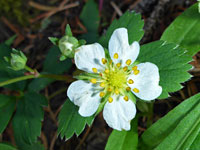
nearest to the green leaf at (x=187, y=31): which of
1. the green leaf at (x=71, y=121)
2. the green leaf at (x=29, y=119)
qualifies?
the green leaf at (x=71, y=121)

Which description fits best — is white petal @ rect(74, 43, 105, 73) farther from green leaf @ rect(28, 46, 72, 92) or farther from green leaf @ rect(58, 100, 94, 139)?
green leaf @ rect(28, 46, 72, 92)

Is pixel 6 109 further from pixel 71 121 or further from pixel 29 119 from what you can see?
pixel 71 121

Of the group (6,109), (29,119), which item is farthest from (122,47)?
(6,109)

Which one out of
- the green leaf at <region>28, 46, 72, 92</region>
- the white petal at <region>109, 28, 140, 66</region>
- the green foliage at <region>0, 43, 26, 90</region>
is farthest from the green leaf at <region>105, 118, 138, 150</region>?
the green foliage at <region>0, 43, 26, 90</region>

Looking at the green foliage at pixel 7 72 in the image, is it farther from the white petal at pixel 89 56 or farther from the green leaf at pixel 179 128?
the green leaf at pixel 179 128

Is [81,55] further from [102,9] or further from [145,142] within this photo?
[102,9]

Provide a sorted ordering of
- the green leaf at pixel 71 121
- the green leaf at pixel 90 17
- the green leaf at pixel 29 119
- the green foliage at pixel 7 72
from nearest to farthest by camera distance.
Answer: the green leaf at pixel 71 121 → the green leaf at pixel 29 119 → the green foliage at pixel 7 72 → the green leaf at pixel 90 17
